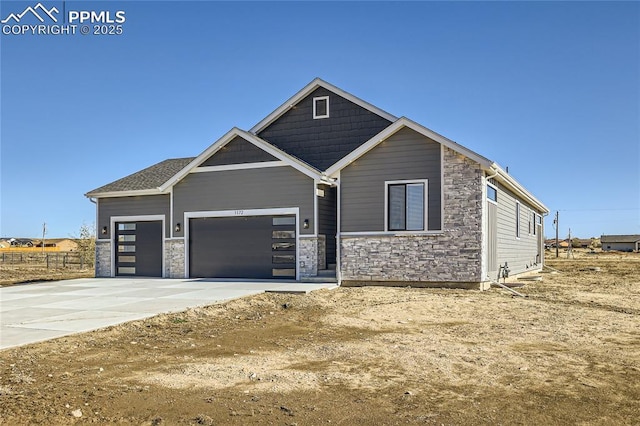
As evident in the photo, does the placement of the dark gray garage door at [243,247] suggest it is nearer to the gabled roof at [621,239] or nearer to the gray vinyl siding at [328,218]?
the gray vinyl siding at [328,218]

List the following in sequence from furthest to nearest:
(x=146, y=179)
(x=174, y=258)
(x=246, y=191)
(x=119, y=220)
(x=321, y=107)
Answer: (x=146, y=179) → (x=119, y=220) → (x=321, y=107) → (x=174, y=258) → (x=246, y=191)

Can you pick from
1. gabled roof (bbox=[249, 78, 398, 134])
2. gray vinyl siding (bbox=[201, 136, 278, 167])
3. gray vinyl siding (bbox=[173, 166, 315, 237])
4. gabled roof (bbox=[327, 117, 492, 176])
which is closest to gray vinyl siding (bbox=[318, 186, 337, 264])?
gray vinyl siding (bbox=[173, 166, 315, 237])

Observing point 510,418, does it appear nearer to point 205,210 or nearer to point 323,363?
point 323,363

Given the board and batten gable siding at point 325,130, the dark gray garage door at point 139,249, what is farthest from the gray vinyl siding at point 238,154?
the dark gray garage door at point 139,249

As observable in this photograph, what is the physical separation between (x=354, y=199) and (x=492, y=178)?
14.3 feet

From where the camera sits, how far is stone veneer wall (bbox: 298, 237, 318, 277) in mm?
16906

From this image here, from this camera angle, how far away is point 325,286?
15.4 m

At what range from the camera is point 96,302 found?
12.0 m

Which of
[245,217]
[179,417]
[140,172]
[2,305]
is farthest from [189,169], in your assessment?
[179,417]

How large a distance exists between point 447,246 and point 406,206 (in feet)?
5.64

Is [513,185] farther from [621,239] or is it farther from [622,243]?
[621,239]

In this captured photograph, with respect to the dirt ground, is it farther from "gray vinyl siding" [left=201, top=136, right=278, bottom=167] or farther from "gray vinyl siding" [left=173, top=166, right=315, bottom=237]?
"gray vinyl siding" [left=201, top=136, right=278, bottom=167]

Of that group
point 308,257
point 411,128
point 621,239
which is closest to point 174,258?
point 308,257

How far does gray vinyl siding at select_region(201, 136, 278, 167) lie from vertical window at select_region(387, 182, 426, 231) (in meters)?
4.39
